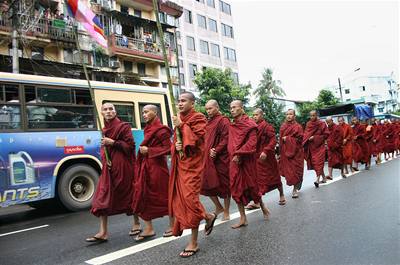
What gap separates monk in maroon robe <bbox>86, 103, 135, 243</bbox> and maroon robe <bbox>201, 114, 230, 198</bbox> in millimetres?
1230

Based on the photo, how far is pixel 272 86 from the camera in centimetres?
4794

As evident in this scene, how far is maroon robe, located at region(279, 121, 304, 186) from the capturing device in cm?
782

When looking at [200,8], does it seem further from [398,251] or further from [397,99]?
[397,99]

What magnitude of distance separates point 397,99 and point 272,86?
47.3m

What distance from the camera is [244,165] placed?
216 inches

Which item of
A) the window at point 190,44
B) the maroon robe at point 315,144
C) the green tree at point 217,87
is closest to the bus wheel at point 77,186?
the maroon robe at point 315,144

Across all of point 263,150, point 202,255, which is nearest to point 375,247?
point 202,255

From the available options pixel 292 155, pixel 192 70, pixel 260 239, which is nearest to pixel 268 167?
pixel 292 155

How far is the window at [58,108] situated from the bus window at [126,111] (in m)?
0.66

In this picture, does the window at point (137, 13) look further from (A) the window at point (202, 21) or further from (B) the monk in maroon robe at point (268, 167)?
(B) the monk in maroon robe at point (268, 167)

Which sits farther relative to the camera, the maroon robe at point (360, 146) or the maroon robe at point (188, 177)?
the maroon robe at point (360, 146)

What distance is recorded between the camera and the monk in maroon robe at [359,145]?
12469mm

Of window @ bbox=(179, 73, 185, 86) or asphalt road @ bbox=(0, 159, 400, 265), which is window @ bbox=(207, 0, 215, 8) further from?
asphalt road @ bbox=(0, 159, 400, 265)

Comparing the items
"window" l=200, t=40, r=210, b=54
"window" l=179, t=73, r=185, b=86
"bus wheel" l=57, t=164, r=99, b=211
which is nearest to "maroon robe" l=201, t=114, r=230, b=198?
"bus wheel" l=57, t=164, r=99, b=211
